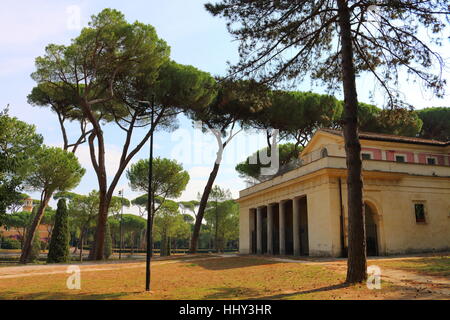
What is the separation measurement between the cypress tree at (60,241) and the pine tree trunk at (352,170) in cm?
2423

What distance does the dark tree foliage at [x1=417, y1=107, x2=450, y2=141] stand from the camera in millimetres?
38531

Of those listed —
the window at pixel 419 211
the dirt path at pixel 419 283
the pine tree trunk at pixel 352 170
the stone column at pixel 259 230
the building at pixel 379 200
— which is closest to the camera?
the dirt path at pixel 419 283

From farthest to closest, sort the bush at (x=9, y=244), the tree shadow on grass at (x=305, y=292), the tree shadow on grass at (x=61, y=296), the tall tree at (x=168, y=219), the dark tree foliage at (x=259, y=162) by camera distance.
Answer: the bush at (x=9, y=244) < the tall tree at (x=168, y=219) < the dark tree foliage at (x=259, y=162) < the tree shadow on grass at (x=61, y=296) < the tree shadow on grass at (x=305, y=292)

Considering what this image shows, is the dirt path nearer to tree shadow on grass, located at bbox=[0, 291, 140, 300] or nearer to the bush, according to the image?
tree shadow on grass, located at bbox=[0, 291, 140, 300]

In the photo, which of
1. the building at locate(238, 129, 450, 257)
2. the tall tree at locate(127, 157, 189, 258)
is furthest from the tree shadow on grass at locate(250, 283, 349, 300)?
the tall tree at locate(127, 157, 189, 258)

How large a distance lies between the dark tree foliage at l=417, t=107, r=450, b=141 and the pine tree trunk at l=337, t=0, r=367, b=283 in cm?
3265

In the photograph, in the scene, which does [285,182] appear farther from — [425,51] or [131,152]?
[425,51]

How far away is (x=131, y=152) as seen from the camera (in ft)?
96.3

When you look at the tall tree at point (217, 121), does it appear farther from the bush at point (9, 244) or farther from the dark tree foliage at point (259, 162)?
the bush at point (9, 244)

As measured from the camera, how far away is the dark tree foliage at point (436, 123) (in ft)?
126

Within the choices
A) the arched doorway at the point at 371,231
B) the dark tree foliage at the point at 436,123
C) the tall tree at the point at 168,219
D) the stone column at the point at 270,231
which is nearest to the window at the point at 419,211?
the arched doorway at the point at 371,231

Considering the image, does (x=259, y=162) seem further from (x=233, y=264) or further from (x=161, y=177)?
(x=233, y=264)

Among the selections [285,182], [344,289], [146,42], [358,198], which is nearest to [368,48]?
[358,198]
